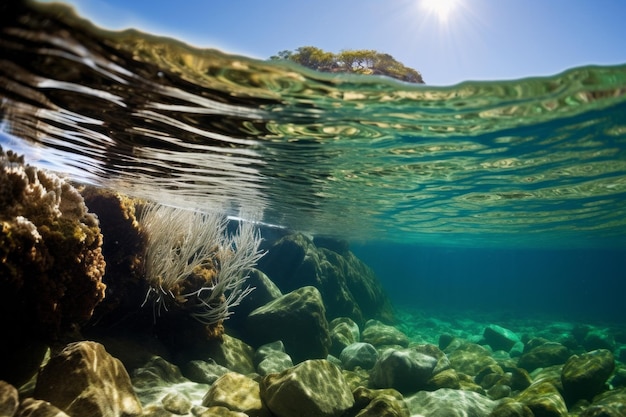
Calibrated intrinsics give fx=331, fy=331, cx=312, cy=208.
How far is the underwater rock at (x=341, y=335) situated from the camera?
15150 mm

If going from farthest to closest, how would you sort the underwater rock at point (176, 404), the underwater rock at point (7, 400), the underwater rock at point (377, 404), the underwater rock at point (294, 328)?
the underwater rock at point (294, 328), the underwater rock at point (377, 404), the underwater rock at point (176, 404), the underwater rock at point (7, 400)

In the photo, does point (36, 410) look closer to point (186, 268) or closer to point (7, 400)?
point (7, 400)

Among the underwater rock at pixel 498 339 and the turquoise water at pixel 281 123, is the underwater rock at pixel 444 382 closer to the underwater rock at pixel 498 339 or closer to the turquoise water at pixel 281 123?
the turquoise water at pixel 281 123

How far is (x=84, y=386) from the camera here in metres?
4.87

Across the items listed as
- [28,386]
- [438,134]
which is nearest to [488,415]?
[438,134]

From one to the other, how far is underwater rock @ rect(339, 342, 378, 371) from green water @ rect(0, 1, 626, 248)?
6.63m

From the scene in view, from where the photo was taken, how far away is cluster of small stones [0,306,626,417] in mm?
4902

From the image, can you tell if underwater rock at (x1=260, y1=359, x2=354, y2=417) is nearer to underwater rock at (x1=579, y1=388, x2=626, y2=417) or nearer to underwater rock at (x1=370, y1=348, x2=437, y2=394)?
underwater rock at (x1=370, y1=348, x2=437, y2=394)

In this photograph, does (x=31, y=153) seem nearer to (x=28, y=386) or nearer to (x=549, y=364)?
(x=28, y=386)

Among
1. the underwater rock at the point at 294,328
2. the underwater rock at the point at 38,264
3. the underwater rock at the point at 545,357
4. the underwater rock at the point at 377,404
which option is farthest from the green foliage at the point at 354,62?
the underwater rock at the point at 545,357

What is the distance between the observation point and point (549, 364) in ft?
47.6

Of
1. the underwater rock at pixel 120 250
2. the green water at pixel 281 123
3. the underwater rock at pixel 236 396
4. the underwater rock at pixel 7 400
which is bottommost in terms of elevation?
the underwater rock at pixel 236 396

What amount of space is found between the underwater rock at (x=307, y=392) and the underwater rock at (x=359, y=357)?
18.3 ft

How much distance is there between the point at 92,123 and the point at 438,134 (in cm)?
859
